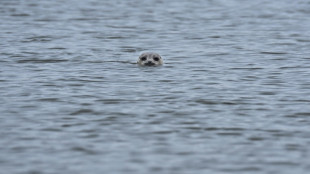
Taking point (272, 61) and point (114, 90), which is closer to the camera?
point (114, 90)

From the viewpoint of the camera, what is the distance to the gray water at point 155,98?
1062 centimetres

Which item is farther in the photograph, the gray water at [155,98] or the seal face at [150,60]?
the seal face at [150,60]

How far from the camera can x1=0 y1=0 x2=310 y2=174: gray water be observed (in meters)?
10.6

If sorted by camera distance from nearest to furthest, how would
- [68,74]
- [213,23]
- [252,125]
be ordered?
[252,125] < [68,74] < [213,23]

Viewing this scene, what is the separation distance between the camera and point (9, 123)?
41.1ft

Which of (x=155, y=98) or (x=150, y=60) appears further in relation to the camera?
(x=150, y=60)

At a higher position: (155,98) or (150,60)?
(155,98)

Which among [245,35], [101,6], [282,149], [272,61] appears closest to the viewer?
[282,149]

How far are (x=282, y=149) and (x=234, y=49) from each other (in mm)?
11106

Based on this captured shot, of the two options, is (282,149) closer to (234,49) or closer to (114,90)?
(114,90)

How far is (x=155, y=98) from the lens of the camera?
578 inches

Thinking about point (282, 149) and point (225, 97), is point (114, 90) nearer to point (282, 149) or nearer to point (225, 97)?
point (225, 97)

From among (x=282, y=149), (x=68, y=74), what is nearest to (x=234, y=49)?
(x=68, y=74)

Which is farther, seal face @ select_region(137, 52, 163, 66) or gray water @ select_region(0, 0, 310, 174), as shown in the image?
seal face @ select_region(137, 52, 163, 66)
